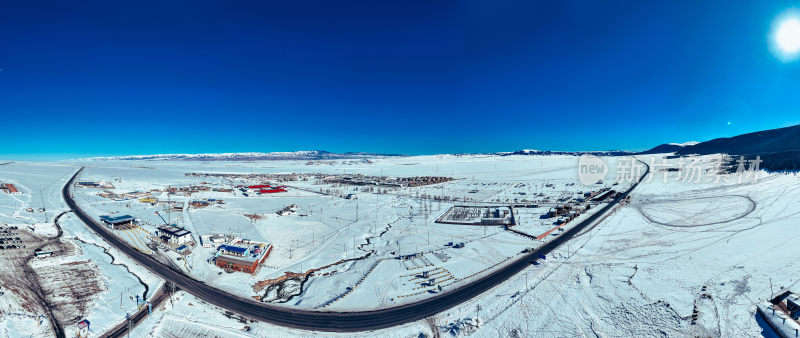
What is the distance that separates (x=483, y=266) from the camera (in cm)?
2225

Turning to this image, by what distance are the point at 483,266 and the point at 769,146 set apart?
338ft

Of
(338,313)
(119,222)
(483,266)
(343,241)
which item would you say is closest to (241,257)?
(343,241)

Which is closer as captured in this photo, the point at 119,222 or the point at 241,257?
the point at 241,257

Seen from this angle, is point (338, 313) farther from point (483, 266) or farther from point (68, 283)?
point (68, 283)

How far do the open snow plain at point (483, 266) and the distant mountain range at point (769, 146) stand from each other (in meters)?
9.80

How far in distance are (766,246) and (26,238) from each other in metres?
60.8

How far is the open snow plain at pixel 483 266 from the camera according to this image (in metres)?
15.1

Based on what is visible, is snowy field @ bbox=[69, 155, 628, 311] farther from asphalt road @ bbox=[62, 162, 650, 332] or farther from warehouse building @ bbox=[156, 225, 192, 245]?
warehouse building @ bbox=[156, 225, 192, 245]

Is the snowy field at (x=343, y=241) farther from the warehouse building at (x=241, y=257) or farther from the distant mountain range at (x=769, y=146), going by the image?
the distant mountain range at (x=769, y=146)

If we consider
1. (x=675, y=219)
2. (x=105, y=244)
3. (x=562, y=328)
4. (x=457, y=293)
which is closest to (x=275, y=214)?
(x=105, y=244)

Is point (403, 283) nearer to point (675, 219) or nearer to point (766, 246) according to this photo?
point (766, 246)

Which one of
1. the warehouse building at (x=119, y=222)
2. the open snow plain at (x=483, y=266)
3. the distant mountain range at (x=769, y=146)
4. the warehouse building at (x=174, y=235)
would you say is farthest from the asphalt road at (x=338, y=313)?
the distant mountain range at (x=769, y=146)

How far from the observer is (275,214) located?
39.6 metres

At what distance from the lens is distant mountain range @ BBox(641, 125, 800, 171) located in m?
49.3
